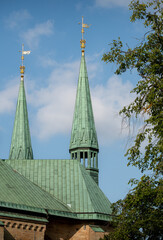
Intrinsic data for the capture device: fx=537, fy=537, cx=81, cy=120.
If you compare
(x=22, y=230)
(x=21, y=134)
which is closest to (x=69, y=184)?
(x=22, y=230)

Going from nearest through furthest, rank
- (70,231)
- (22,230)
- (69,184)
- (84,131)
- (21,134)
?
(22,230) → (70,231) → (69,184) → (84,131) → (21,134)

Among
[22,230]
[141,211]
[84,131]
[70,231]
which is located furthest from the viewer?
[84,131]

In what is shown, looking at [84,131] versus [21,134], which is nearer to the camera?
[84,131]

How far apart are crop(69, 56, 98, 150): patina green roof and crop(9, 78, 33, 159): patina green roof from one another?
5150 millimetres

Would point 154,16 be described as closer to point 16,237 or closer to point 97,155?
point 16,237

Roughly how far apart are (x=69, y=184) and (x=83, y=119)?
901 cm

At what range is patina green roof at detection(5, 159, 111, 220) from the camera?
119 feet

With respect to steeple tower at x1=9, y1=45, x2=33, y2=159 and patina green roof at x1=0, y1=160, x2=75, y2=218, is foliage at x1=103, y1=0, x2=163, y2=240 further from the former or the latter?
steeple tower at x1=9, y1=45, x2=33, y2=159

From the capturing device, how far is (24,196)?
33.9 metres

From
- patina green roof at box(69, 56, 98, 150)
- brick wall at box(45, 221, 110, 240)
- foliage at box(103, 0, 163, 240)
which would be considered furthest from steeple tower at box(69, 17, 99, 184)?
foliage at box(103, 0, 163, 240)

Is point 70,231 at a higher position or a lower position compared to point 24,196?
lower

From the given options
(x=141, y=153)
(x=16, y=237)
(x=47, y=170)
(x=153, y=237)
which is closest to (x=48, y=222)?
(x=16, y=237)

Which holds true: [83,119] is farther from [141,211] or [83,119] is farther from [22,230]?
[141,211]

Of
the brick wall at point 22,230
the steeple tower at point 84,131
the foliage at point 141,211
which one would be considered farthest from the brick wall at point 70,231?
the foliage at point 141,211
